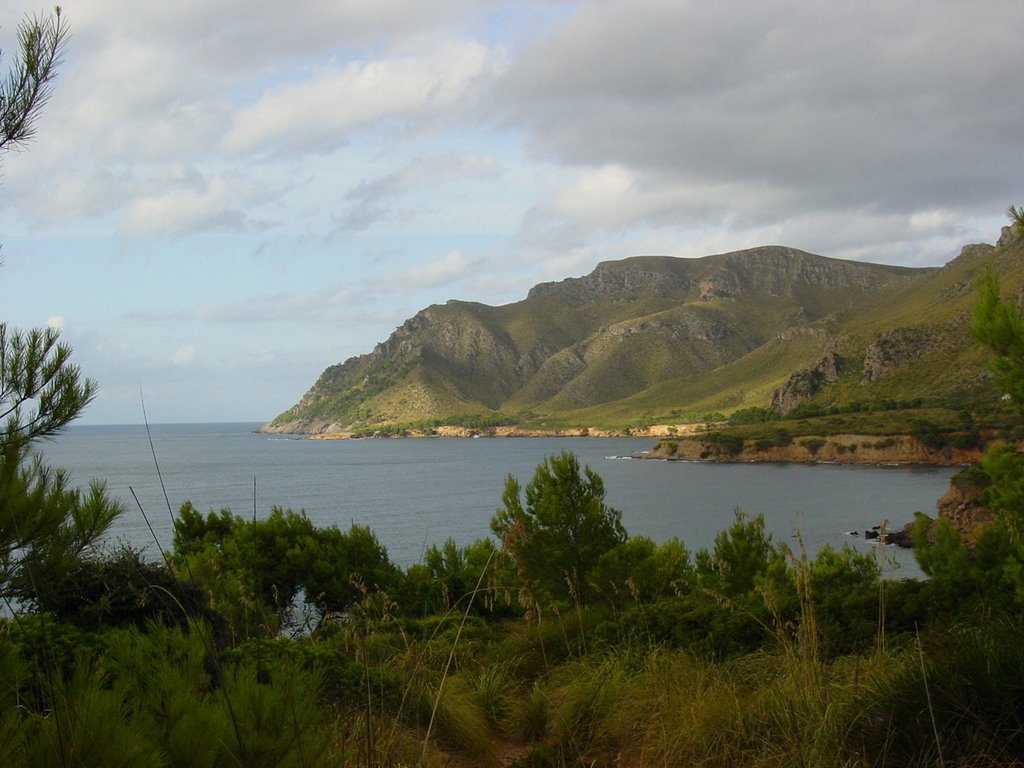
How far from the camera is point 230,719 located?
7.00 feet

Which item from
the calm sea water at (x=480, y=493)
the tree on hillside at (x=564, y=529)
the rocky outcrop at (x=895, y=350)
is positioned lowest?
the calm sea water at (x=480, y=493)

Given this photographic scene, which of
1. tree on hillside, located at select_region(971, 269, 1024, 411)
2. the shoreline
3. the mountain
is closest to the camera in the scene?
tree on hillside, located at select_region(971, 269, 1024, 411)

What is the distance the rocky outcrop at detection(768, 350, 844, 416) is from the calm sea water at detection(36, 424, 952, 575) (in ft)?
69.7

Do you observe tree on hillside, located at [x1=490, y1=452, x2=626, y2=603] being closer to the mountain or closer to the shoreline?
the shoreline

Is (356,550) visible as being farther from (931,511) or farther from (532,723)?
(931,511)

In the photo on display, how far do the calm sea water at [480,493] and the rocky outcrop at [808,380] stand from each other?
2125cm

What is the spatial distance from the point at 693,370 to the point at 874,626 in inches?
6229

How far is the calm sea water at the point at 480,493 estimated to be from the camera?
45.3m

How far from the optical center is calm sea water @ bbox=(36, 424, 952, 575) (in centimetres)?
4531

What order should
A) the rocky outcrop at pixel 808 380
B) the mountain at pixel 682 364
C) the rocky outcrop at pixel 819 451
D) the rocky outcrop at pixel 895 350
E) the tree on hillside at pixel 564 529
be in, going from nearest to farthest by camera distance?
1. the tree on hillside at pixel 564 529
2. the rocky outcrop at pixel 819 451
3. the rocky outcrop at pixel 895 350
4. the mountain at pixel 682 364
5. the rocky outcrop at pixel 808 380

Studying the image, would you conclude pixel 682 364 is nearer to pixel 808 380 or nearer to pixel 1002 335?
pixel 808 380

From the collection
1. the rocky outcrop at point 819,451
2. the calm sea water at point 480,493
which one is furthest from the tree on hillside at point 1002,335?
the rocky outcrop at point 819,451

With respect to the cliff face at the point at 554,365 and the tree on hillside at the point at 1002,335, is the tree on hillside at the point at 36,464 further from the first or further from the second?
the cliff face at the point at 554,365

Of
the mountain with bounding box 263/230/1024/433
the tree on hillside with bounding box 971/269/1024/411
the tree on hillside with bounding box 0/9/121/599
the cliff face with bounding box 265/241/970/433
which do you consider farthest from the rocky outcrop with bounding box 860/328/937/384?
the tree on hillside with bounding box 0/9/121/599
